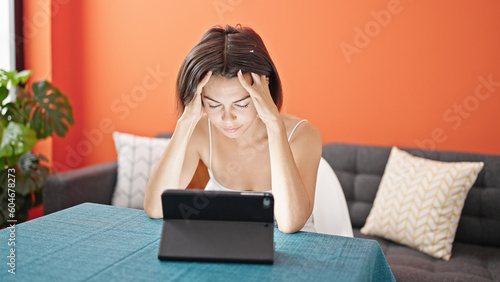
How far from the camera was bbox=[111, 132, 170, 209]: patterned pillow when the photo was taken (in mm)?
2982

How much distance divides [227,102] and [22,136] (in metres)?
1.64

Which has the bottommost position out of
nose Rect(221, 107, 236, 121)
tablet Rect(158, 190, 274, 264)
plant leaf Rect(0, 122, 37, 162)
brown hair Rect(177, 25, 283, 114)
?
plant leaf Rect(0, 122, 37, 162)

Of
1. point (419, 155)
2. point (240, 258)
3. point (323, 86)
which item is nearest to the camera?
point (240, 258)

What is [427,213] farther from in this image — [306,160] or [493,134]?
[306,160]

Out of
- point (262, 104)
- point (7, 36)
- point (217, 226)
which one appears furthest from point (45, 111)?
point (217, 226)

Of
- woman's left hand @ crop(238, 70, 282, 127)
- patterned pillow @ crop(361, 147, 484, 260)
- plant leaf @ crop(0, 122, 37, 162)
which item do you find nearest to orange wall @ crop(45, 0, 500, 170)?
patterned pillow @ crop(361, 147, 484, 260)

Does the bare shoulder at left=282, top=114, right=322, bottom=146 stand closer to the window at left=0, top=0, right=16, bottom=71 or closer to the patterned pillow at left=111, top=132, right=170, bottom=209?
the patterned pillow at left=111, top=132, right=170, bottom=209

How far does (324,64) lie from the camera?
2875mm

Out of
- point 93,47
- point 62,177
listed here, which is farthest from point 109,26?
point 62,177

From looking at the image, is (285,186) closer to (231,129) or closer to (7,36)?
(231,129)

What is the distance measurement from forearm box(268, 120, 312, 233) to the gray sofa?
33.5 inches

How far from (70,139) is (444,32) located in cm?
269

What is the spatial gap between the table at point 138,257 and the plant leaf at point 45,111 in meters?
1.67

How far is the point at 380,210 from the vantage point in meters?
2.39
